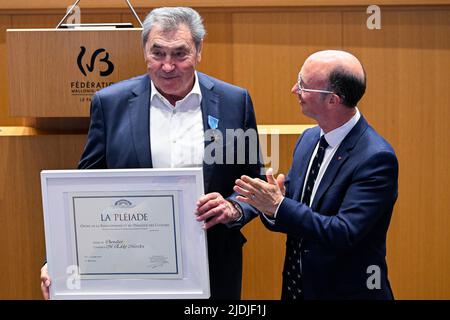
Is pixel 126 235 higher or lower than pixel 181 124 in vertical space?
lower

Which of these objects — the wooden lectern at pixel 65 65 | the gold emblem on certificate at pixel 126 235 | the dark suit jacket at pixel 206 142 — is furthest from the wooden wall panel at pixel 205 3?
the gold emblem on certificate at pixel 126 235

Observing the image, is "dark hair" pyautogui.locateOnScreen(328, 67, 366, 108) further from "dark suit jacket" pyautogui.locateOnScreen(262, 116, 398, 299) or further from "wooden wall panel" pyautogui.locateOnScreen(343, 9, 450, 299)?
"wooden wall panel" pyautogui.locateOnScreen(343, 9, 450, 299)

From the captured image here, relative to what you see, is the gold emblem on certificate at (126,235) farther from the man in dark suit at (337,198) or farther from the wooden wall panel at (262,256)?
the wooden wall panel at (262,256)

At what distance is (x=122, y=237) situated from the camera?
184cm

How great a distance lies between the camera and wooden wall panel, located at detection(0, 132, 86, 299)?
2346 mm

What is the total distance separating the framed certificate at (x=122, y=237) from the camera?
1.82m

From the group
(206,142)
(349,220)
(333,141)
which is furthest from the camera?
(206,142)

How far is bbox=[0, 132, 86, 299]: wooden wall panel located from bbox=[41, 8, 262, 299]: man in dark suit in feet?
1.23

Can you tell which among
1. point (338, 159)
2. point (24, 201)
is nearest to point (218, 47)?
point (24, 201)

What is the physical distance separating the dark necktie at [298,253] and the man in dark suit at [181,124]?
0.48 feet

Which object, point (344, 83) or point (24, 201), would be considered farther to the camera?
point (24, 201)

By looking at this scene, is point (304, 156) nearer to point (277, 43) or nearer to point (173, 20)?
point (173, 20)

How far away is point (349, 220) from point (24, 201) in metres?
1.06
